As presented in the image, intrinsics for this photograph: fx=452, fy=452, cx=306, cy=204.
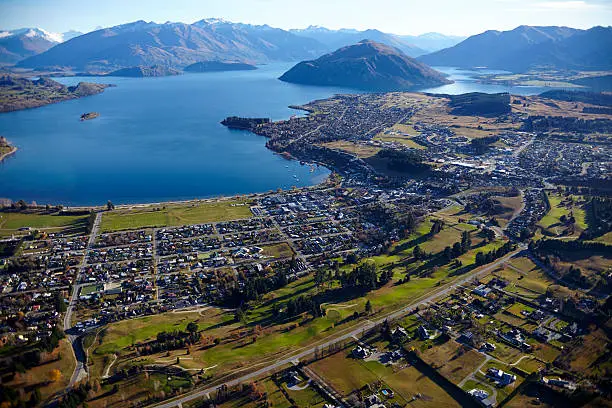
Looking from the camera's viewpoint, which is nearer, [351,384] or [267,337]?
[351,384]

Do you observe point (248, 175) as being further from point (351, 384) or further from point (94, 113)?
point (94, 113)

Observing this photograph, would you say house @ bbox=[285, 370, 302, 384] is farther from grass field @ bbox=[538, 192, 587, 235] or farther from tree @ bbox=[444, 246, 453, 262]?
grass field @ bbox=[538, 192, 587, 235]

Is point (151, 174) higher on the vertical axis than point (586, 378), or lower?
higher

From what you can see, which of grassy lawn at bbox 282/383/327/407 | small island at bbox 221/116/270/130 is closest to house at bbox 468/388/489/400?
grassy lawn at bbox 282/383/327/407

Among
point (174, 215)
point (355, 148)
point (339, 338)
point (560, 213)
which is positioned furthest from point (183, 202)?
point (560, 213)

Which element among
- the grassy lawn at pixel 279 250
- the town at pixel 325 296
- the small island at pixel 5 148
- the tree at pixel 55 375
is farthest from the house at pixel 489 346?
the small island at pixel 5 148

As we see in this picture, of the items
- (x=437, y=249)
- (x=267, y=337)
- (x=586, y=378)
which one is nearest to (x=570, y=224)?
(x=437, y=249)
